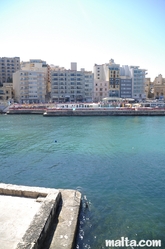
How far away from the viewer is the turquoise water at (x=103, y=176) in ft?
36.3

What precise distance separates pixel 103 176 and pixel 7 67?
105 metres

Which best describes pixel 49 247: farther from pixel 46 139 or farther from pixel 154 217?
pixel 46 139

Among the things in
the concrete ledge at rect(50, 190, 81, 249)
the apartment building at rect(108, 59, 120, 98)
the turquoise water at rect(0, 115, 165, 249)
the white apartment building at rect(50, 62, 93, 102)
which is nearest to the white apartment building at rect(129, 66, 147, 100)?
the apartment building at rect(108, 59, 120, 98)

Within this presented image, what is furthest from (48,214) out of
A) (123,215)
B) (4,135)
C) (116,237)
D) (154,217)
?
(4,135)

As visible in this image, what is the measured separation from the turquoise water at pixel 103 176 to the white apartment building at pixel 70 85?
63.6 metres

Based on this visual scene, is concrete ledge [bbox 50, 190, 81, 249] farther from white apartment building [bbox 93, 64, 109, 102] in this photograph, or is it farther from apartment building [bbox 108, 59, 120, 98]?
apartment building [bbox 108, 59, 120, 98]

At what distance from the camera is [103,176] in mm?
17531

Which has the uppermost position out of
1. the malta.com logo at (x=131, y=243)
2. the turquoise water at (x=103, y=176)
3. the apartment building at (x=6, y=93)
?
the apartment building at (x=6, y=93)

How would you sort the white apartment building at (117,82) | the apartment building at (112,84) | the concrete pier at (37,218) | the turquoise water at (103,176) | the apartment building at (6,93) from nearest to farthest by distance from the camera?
the concrete pier at (37,218) < the turquoise water at (103,176) < the apartment building at (6,93) < the apartment building at (112,84) < the white apartment building at (117,82)

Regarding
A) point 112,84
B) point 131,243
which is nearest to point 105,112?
point 112,84

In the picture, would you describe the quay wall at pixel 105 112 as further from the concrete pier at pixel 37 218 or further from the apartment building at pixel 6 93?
the concrete pier at pixel 37 218

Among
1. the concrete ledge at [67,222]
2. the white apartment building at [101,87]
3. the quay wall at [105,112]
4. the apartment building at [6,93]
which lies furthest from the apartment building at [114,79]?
the concrete ledge at [67,222]

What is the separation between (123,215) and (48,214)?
14.6 feet

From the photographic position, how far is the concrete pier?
8398 millimetres
